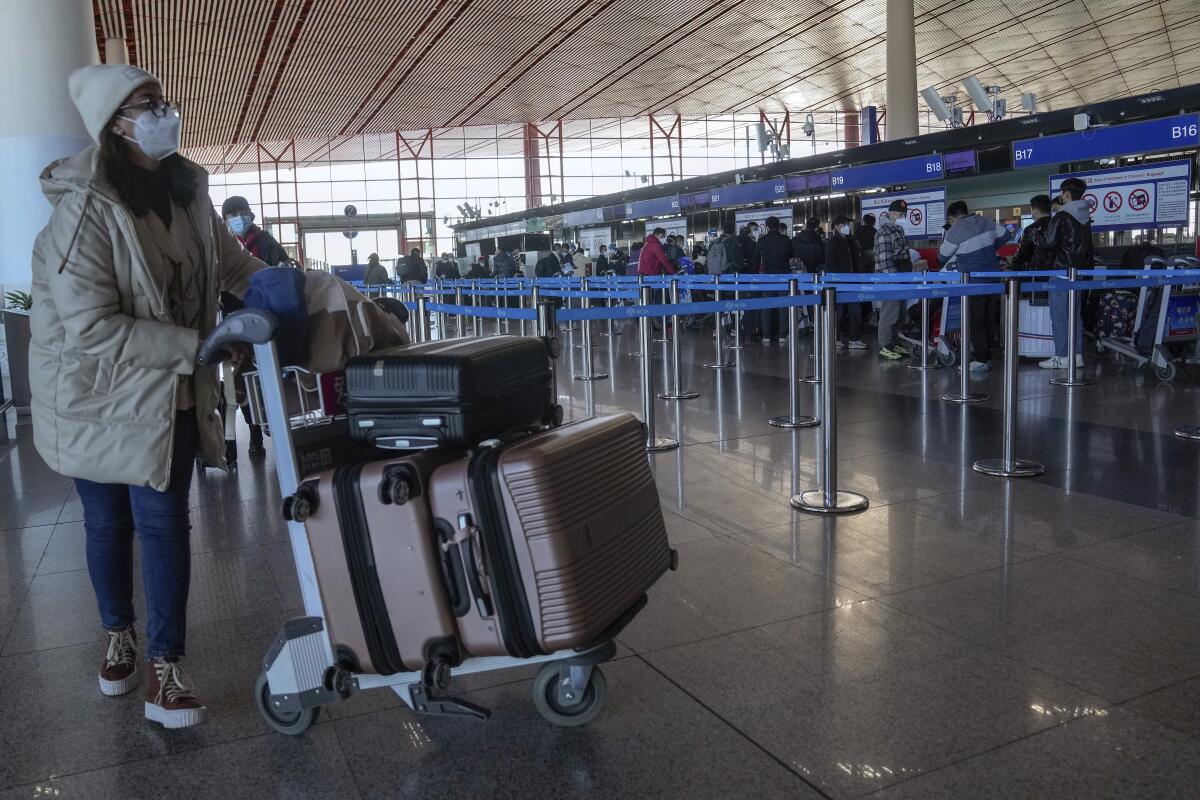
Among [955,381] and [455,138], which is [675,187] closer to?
[955,381]

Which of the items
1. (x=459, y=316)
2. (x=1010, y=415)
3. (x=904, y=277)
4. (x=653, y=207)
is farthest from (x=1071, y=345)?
(x=653, y=207)

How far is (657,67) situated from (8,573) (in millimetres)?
28265

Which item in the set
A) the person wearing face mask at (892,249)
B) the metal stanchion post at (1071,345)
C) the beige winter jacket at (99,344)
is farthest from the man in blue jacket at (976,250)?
the beige winter jacket at (99,344)

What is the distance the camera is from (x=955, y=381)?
341 inches

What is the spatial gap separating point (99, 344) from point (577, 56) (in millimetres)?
27324

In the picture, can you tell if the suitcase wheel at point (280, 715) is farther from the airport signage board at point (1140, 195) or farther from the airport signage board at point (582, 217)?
the airport signage board at point (582, 217)

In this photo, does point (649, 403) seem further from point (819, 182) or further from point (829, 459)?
point (819, 182)

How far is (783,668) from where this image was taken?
2676 millimetres

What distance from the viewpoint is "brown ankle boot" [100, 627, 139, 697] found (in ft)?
8.91

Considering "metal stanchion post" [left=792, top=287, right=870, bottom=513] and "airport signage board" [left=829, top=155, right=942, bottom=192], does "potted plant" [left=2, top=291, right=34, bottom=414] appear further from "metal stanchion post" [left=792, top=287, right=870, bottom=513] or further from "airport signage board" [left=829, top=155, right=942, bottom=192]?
"airport signage board" [left=829, top=155, right=942, bottom=192]

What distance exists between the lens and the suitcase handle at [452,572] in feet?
6.75

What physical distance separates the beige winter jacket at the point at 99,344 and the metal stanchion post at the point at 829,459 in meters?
2.82

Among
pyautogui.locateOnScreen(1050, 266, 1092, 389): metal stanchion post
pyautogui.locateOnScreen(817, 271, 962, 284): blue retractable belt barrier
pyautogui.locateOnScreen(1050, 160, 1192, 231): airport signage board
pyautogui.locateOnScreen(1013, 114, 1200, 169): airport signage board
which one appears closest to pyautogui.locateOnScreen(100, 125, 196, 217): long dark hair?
pyautogui.locateOnScreen(817, 271, 962, 284): blue retractable belt barrier

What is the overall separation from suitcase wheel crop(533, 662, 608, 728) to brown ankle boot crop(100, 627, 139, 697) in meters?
1.23
